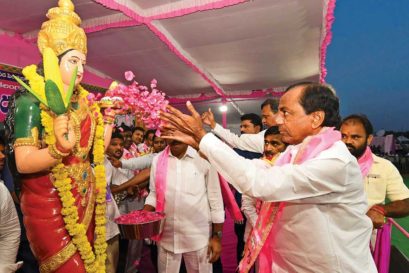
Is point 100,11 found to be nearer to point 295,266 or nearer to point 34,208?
point 34,208

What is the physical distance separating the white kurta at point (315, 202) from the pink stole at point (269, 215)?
0.15 feet

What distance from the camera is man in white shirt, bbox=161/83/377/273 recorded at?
139 cm

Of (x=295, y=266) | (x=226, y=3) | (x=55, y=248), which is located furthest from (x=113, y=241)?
(x=226, y=3)

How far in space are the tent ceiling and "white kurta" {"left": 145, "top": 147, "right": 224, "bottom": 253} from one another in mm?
2416

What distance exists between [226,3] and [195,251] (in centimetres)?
337

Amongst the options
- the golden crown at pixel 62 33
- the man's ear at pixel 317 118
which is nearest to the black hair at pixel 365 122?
the man's ear at pixel 317 118

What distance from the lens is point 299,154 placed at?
1.61 metres

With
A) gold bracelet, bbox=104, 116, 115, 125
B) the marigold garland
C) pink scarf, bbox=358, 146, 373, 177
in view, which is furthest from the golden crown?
pink scarf, bbox=358, 146, 373, 177

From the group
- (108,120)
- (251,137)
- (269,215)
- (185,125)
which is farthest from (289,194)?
(251,137)

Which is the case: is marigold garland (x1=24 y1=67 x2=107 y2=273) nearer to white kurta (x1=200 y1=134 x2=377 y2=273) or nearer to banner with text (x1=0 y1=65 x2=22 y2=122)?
white kurta (x1=200 y1=134 x2=377 y2=273)

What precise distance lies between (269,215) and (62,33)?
166 cm

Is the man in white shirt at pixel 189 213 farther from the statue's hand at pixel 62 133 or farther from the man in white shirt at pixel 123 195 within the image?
the man in white shirt at pixel 123 195

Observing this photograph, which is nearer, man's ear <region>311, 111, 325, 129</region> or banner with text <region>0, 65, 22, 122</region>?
man's ear <region>311, 111, 325, 129</region>

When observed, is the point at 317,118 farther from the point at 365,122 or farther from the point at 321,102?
the point at 365,122
